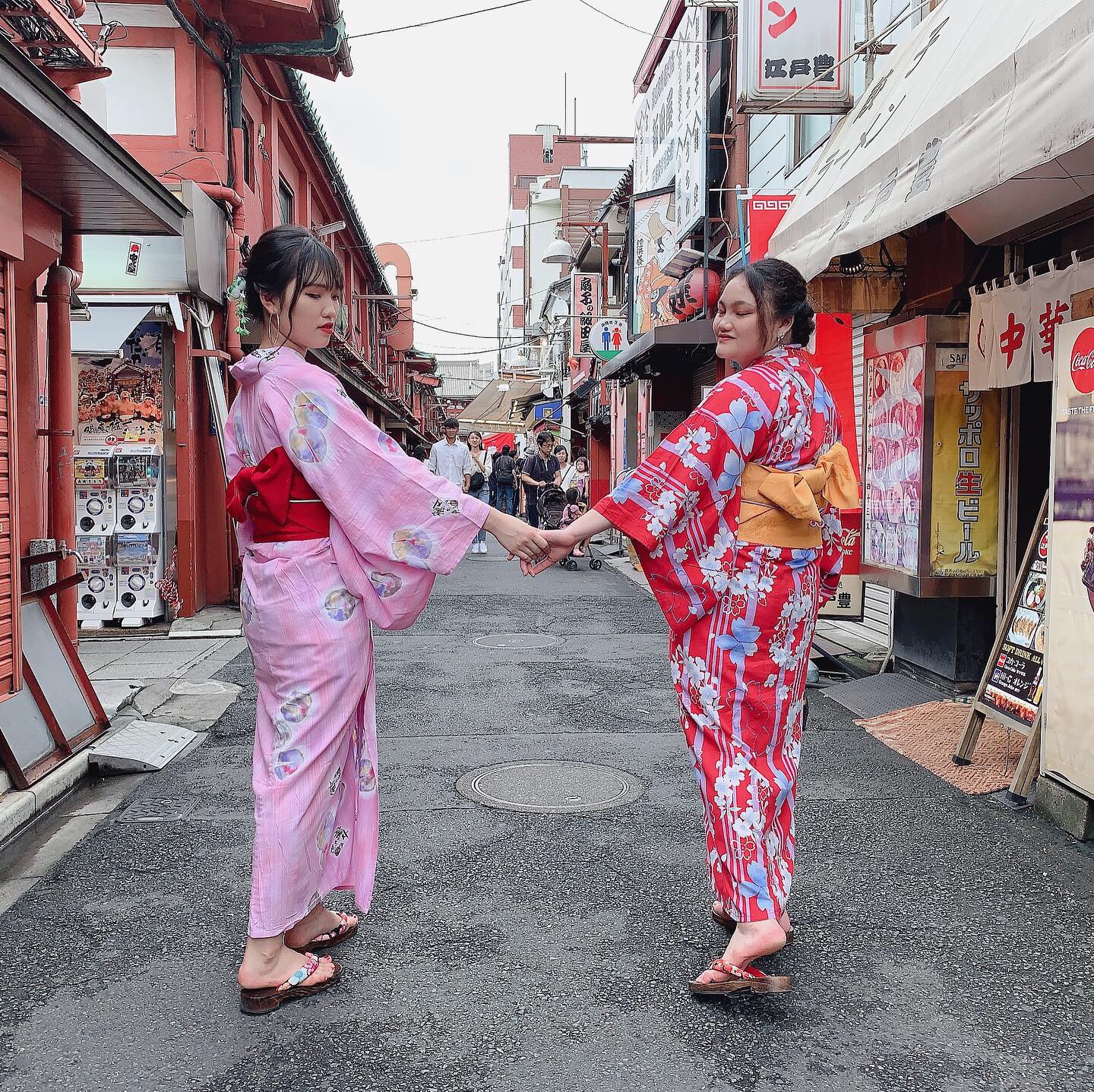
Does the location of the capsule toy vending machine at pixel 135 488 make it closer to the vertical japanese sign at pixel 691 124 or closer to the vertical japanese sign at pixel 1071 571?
the vertical japanese sign at pixel 691 124

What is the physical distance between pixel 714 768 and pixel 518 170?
78059mm

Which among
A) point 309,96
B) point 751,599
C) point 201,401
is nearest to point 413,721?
point 751,599

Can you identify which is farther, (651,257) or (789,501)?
(651,257)

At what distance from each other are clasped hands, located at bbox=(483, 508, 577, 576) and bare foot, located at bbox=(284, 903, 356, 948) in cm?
125

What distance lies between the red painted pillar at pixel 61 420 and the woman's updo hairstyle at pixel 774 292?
452 cm

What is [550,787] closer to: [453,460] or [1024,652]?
[1024,652]

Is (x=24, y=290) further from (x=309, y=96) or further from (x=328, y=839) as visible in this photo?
(x=309, y=96)

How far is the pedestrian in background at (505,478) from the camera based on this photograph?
1986 cm

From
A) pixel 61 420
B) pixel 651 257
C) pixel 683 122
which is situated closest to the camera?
pixel 61 420

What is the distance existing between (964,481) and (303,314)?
193 inches

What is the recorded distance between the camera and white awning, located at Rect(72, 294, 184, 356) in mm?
9117

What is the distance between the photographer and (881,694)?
6.85m

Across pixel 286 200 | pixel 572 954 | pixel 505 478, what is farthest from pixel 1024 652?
pixel 505 478

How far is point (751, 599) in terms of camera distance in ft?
9.57
